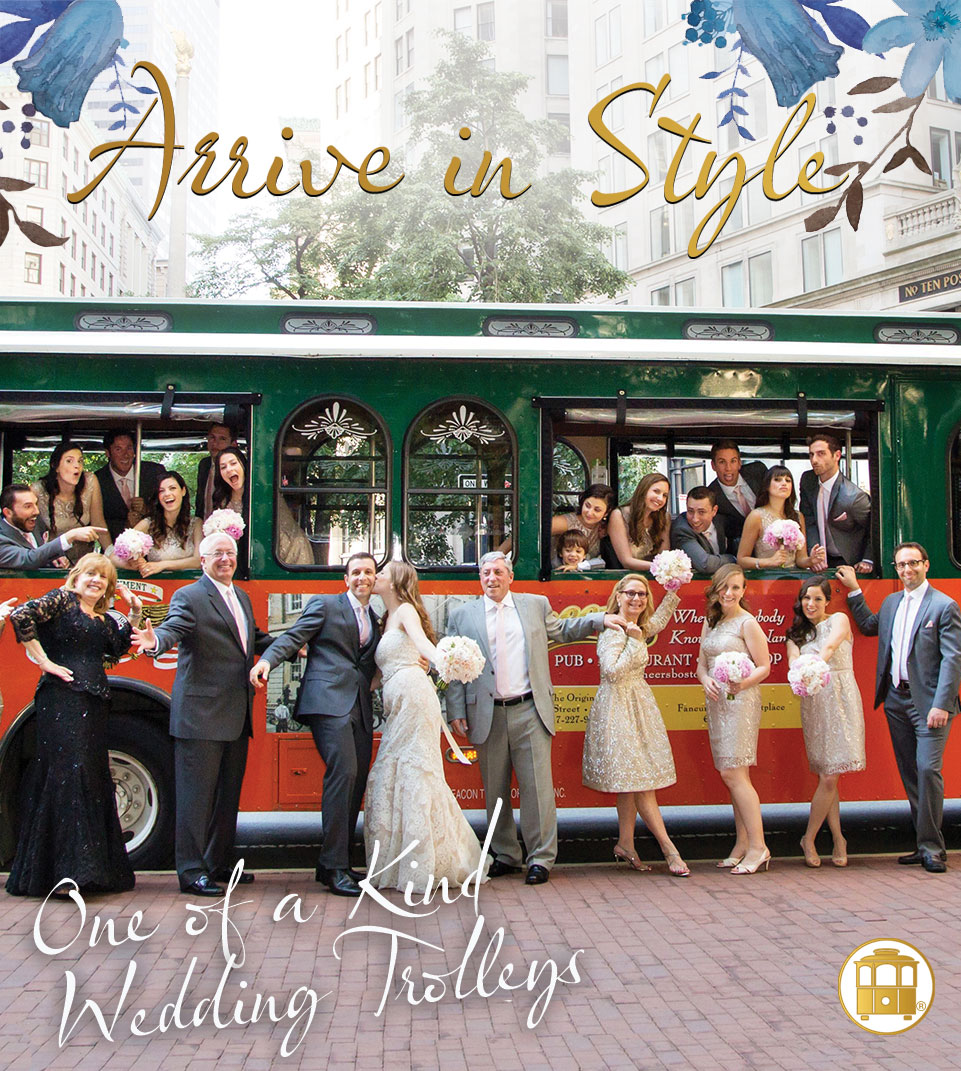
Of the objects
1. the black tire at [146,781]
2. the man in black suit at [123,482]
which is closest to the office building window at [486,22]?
the man in black suit at [123,482]

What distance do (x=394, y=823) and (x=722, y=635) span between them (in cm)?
233

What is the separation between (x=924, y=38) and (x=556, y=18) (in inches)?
1036

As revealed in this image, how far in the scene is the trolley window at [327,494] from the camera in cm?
703

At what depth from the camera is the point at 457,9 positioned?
34.8m

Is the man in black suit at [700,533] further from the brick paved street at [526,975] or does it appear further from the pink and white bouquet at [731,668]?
the brick paved street at [526,975]

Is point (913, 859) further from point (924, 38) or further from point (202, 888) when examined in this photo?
point (924, 38)

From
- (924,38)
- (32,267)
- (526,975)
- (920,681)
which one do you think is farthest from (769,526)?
(32,267)

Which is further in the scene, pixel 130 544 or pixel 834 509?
pixel 834 509

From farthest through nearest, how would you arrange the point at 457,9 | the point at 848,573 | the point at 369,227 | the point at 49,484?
the point at 457,9 < the point at 369,227 < the point at 848,573 < the point at 49,484

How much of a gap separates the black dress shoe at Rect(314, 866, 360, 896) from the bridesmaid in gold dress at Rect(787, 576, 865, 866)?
117 inches

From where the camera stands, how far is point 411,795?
6.45 meters

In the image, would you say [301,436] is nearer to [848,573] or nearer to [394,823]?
[394,823]

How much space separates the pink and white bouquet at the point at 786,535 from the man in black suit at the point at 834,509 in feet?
1.00

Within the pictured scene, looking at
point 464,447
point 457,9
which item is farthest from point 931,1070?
point 457,9
